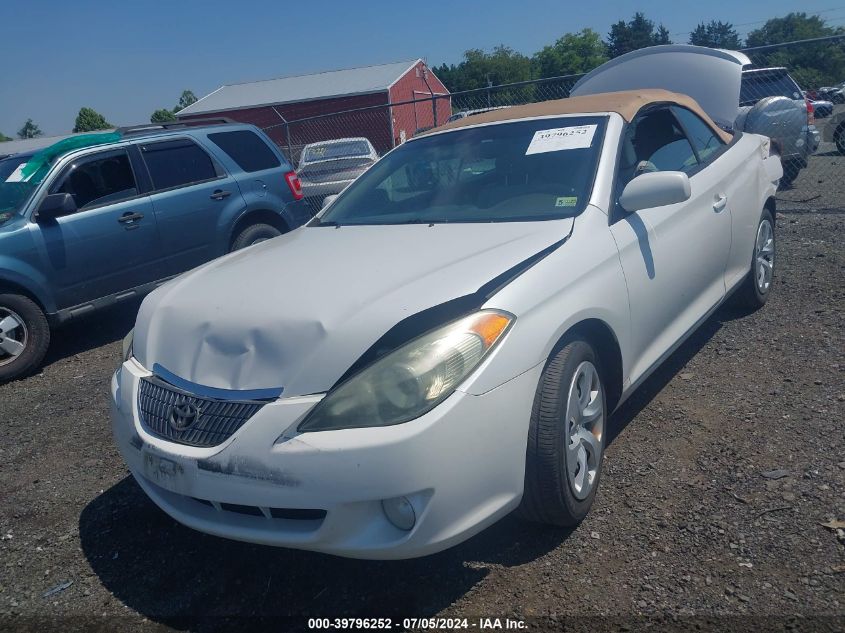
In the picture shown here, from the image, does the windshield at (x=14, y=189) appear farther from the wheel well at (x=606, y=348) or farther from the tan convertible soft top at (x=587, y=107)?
the wheel well at (x=606, y=348)

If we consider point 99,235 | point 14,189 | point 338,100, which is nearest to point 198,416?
point 99,235

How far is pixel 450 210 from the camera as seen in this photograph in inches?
145

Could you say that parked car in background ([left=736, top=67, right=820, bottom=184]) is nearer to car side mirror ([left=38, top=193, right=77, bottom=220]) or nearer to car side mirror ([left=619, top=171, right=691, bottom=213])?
car side mirror ([left=619, top=171, right=691, bottom=213])

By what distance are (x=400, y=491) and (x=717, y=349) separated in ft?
10.5

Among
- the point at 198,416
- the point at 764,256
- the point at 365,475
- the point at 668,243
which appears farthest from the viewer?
the point at 764,256

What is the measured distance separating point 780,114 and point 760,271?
17.4ft

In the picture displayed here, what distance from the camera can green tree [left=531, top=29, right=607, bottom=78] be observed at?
7431 cm

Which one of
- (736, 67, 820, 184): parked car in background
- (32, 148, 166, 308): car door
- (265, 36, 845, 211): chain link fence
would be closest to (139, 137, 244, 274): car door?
(32, 148, 166, 308): car door

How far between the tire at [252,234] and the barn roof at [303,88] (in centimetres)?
3206

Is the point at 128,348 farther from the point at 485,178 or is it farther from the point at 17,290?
the point at 17,290

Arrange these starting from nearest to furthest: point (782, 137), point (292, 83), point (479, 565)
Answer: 1. point (479, 565)
2. point (782, 137)
3. point (292, 83)

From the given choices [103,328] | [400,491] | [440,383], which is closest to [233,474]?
[400,491]

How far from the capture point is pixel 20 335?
18.8 ft

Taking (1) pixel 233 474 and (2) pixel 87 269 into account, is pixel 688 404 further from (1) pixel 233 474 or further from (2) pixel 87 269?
(2) pixel 87 269
